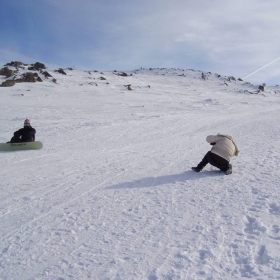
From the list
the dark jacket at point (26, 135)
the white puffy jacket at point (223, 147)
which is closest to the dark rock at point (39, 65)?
the dark jacket at point (26, 135)

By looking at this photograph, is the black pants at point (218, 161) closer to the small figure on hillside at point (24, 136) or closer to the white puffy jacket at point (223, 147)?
the white puffy jacket at point (223, 147)

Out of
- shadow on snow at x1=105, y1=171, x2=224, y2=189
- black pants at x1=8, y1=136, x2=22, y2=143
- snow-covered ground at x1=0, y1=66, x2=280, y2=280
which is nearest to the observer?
snow-covered ground at x1=0, y1=66, x2=280, y2=280

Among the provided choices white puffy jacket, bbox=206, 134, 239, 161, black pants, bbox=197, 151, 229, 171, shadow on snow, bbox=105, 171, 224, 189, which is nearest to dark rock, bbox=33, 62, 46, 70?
shadow on snow, bbox=105, 171, 224, 189

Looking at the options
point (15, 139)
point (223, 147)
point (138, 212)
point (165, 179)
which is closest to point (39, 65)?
point (15, 139)

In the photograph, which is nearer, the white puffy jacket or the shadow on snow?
the shadow on snow

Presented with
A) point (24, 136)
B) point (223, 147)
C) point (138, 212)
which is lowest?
point (138, 212)

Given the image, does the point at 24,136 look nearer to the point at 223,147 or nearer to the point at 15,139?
the point at 15,139

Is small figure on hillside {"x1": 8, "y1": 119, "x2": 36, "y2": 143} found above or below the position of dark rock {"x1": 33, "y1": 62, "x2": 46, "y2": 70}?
A: below

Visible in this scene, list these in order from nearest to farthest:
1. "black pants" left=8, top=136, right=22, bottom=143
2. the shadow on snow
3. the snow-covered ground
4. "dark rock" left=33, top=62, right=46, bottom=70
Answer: the snow-covered ground → the shadow on snow → "black pants" left=8, top=136, right=22, bottom=143 → "dark rock" left=33, top=62, right=46, bottom=70

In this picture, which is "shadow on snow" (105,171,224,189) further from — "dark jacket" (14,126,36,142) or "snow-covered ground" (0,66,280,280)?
"dark jacket" (14,126,36,142)

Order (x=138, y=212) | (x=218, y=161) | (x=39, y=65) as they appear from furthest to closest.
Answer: (x=39, y=65)
(x=218, y=161)
(x=138, y=212)

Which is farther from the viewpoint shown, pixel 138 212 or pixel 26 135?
pixel 26 135

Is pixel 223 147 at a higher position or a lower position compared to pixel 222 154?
higher

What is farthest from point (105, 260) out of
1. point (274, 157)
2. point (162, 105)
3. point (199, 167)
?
point (162, 105)
